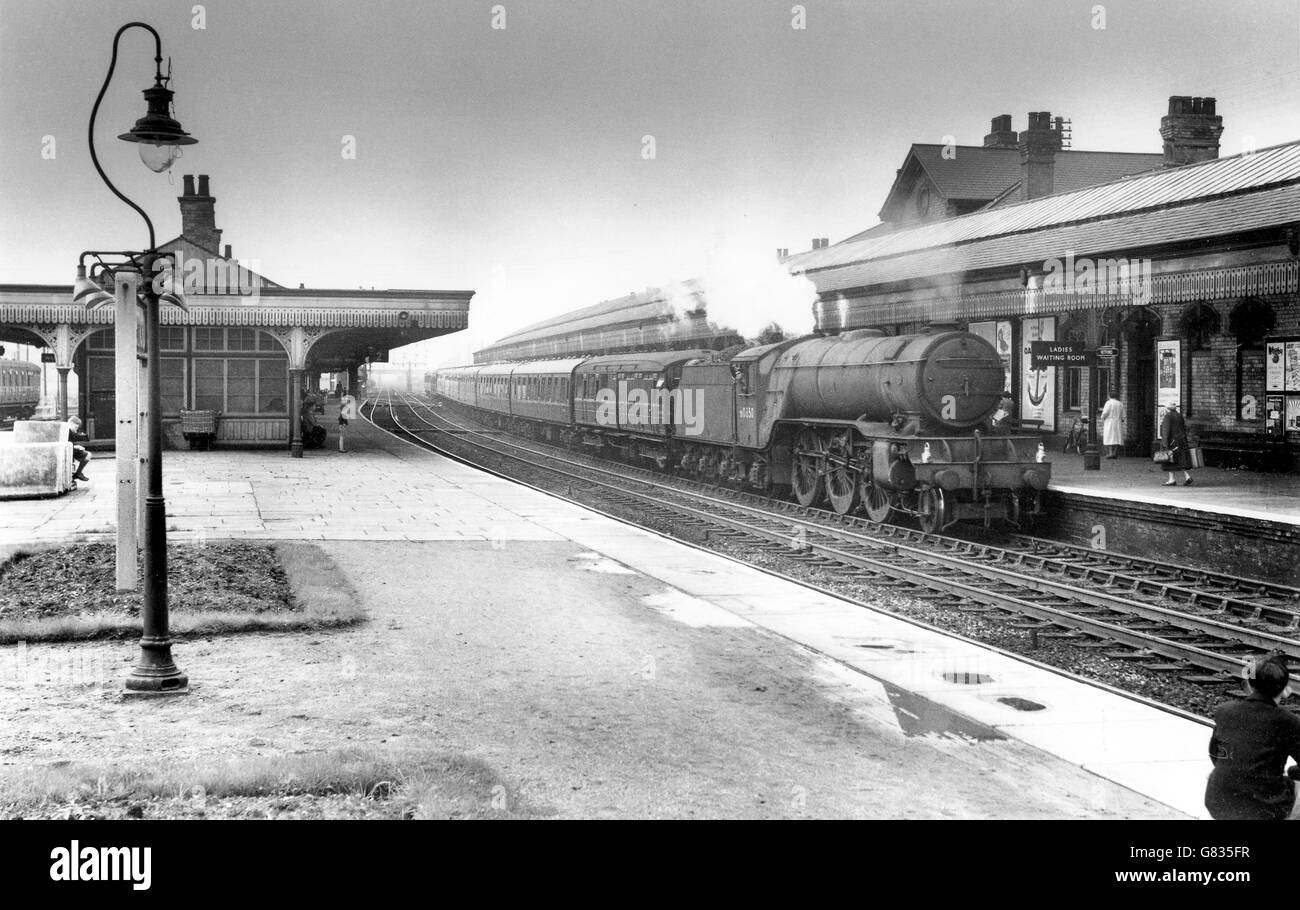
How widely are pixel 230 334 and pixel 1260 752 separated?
98.8 feet

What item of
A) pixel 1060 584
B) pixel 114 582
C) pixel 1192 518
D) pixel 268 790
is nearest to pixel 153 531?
pixel 268 790

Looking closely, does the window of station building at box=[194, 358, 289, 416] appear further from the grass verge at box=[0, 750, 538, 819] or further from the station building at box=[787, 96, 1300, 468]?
the grass verge at box=[0, 750, 538, 819]

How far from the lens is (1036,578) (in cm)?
1316

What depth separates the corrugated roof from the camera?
672 inches

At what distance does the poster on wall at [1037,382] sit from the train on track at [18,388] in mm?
36716

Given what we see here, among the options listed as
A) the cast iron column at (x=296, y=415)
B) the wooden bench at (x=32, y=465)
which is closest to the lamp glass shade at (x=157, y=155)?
the wooden bench at (x=32, y=465)

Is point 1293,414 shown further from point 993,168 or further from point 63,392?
point 63,392

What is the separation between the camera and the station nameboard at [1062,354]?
19797 millimetres

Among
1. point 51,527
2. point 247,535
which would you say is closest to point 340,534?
point 247,535

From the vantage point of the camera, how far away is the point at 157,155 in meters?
8.76

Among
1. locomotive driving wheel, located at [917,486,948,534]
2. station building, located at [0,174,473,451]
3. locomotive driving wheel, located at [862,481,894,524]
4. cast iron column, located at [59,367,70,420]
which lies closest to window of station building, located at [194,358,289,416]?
station building, located at [0,174,473,451]

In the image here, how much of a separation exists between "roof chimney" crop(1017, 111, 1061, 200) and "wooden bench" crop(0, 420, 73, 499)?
23.5m
